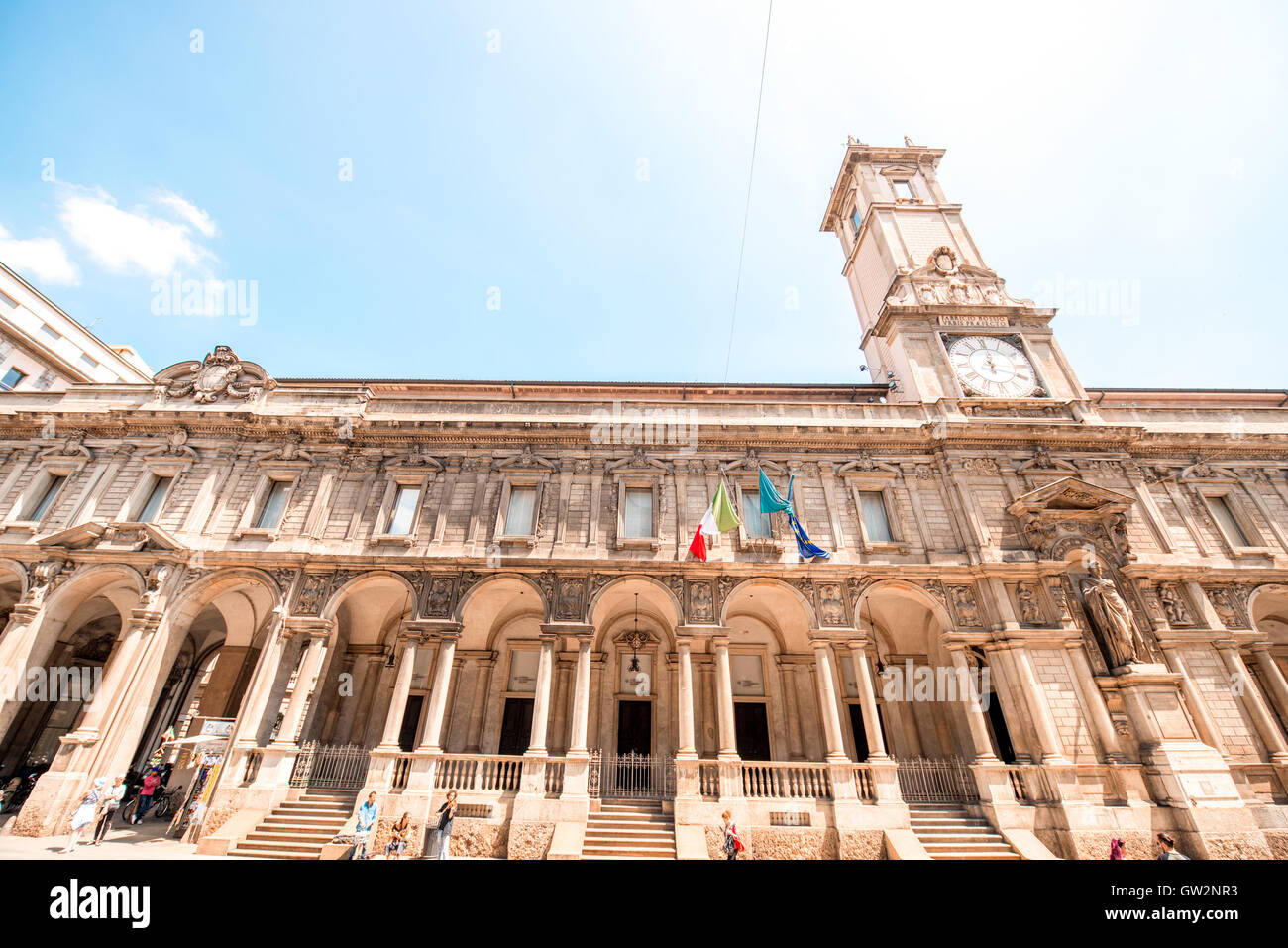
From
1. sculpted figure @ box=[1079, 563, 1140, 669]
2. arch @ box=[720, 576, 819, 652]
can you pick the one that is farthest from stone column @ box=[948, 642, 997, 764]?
arch @ box=[720, 576, 819, 652]

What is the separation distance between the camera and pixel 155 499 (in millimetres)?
17500

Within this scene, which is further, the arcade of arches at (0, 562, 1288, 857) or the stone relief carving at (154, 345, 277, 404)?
the stone relief carving at (154, 345, 277, 404)

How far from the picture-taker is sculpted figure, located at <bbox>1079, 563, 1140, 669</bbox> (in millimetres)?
14172

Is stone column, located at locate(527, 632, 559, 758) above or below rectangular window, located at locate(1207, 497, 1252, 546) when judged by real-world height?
below

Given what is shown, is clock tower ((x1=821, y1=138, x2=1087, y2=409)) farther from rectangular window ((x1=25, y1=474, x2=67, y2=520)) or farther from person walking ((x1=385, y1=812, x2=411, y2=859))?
rectangular window ((x1=25, y1=474, x2=67, y2=520))

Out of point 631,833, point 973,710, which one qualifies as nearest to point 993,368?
point 973,710

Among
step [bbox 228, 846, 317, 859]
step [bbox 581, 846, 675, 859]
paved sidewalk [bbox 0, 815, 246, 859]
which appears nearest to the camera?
paved sidewalk [bbox 0, 815, 246, 859]

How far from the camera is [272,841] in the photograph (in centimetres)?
1211

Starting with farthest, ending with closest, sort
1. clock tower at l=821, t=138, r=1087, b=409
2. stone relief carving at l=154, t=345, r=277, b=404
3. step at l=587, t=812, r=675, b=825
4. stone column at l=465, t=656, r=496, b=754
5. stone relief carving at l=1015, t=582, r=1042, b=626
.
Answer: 1. clock tower at l=821, t=138, r=1087, b=409
2. stone relief carving at l=154, t=345, r=277, b=404
3. stone column at l=465, t=656, r=496, b=754
4. stone relief carving at l=1015, t=582, r=1042, b=626
5. step at l=587, t=812, r=675, b=825

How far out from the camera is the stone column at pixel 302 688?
45.7ft

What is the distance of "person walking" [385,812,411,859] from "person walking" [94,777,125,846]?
6.68 meters
